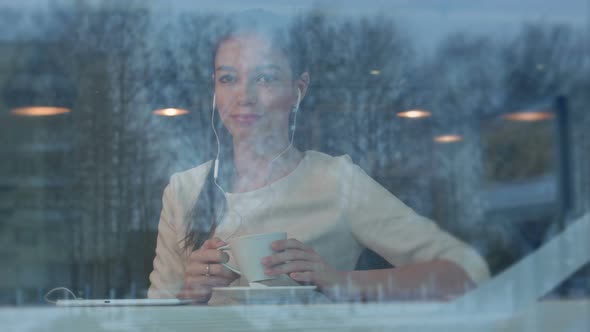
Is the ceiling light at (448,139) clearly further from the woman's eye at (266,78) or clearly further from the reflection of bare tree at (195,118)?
the woman's eye at (266,78)

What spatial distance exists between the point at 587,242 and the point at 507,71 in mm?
446

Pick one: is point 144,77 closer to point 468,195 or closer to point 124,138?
point 124,138

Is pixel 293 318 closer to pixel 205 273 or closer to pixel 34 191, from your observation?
pixel 205 273

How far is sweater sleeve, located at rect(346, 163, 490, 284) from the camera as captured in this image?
147 cm

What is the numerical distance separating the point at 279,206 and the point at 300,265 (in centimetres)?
13

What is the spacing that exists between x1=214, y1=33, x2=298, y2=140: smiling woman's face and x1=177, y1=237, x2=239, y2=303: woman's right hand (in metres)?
0.25

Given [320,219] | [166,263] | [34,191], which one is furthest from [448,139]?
[34,191]

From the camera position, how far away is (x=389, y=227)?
1479 mm

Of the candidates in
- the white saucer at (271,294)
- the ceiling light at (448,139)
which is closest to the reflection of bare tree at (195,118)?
the ceiling light at (448,139)

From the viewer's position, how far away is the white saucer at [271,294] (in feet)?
4.71

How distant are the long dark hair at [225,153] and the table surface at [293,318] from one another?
165mm

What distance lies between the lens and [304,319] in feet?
4.91

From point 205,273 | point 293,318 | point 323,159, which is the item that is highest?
point 323,159

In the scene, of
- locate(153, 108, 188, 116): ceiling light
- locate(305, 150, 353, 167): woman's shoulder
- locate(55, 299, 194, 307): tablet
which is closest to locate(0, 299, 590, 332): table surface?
locate(55, 299, 194, 307): tablet
